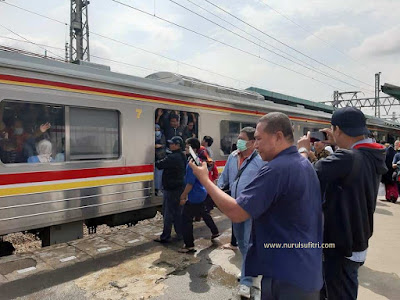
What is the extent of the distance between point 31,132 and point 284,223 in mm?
3728

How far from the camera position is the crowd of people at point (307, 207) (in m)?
1.68

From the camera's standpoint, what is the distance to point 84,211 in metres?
4.74

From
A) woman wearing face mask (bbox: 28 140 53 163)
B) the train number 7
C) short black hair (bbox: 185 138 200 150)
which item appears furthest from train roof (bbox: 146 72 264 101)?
woman wearing face mask (bbox: 28 140 53 163)

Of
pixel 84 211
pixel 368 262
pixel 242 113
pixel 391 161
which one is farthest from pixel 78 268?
pixel 391 161

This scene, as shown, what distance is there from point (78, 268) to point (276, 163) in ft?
10.8

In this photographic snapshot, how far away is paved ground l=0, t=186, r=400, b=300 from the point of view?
3457 millimetres

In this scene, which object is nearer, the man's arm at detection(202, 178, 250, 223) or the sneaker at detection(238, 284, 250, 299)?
the man's arm at detection(202, 178, 250, 223)

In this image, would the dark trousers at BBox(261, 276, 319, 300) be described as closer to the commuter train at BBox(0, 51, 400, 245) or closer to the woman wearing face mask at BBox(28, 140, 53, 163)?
the commuter train at BBox(0, 51, 400, 245)

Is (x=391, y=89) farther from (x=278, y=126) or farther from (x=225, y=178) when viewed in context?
(x=278, y=126)

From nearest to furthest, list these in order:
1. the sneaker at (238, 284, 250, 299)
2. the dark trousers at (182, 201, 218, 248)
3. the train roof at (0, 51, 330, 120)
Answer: the sneaker at (238, 284, 250, 299) < the train roof at (0, 51, 330, 120) < the dark trousers at (182, 201, 218, 248)

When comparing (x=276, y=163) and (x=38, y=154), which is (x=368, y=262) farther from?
(x=38, y=154)

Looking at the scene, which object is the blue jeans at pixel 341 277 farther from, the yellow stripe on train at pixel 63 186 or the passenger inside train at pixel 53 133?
the passenger inside train at pixel 53 133

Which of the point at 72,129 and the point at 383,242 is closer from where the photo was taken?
the point at 72,129

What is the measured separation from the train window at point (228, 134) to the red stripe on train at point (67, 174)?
2.12m
